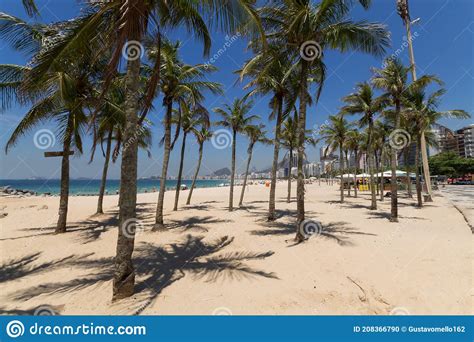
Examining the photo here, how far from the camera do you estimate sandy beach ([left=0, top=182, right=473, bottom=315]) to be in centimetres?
452

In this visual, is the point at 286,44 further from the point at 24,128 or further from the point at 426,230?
the point at 24,128

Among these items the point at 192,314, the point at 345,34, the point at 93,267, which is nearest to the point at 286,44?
the point at 345,34

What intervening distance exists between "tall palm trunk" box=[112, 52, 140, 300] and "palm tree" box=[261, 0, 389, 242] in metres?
5.41

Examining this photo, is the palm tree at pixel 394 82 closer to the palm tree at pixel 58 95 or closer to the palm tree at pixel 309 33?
the palm tree at pixel 309 33

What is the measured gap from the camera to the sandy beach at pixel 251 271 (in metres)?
4.52

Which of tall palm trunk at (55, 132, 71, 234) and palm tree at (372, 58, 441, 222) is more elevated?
palm tree at (372, 58, 441, 222)

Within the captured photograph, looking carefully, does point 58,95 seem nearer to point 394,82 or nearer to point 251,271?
point 251,271

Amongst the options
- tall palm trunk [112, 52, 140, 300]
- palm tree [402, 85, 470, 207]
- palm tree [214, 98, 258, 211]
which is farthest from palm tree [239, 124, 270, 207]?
tall palm trunk [112, 52, 140, 300]

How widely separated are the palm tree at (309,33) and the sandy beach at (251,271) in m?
2.20

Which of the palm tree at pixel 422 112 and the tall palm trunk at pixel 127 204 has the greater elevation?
the palm tree at pixel 422 112

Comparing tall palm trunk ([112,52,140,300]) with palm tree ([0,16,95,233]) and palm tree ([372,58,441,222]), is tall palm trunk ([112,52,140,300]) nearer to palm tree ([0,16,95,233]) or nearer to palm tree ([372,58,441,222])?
palm tree ([0,16,95,233])

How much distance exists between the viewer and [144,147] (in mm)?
21438

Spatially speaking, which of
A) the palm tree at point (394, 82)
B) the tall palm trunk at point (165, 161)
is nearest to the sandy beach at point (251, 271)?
the tall palm trunk at point (165, 161)

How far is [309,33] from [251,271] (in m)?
7.78
